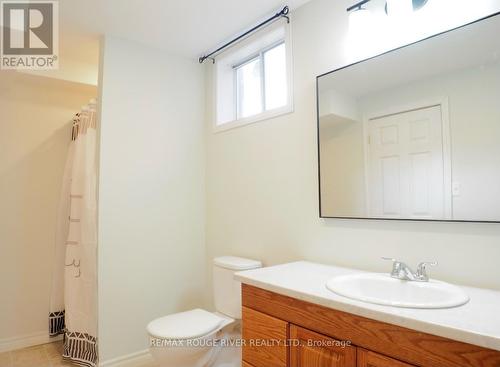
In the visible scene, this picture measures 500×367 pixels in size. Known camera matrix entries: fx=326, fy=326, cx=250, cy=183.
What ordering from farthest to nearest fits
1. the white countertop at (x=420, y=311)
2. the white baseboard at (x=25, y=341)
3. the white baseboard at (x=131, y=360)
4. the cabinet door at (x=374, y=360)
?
1. the white baseboard at (x=25, y=341)
2. the white baseboard at (x=131, y=360)
3. the cabinet door at (x=374, y=360)
4. the white countertop at (x=420, y=311)

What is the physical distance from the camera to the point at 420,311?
3.45 ft

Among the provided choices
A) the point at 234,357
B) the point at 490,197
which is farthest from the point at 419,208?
the point at 234,357

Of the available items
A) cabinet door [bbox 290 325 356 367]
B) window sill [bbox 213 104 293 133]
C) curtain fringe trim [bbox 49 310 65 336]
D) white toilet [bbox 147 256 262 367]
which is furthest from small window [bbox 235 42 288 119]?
curtain fringe trim [bbox 49 310 65 336]

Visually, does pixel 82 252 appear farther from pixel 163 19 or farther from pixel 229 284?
pixel 163 19

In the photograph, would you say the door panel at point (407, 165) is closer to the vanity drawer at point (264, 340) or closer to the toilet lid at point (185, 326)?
the vanity drawer at point (264, 340)

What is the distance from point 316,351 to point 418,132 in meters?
1.05

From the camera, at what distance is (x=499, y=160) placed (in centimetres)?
127

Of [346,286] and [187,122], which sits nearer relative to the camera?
[346,286]

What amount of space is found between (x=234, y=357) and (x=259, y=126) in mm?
1628

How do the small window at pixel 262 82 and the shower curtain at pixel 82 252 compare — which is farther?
the small window at pixel 262 82

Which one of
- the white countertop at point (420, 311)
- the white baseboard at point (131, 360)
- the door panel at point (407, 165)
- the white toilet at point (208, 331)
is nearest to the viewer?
the white countertop at point (420, 311)

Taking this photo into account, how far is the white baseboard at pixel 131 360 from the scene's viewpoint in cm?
228

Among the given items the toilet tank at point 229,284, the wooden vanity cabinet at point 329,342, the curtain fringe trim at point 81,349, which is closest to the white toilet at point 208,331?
the toilet tank at point 229,284

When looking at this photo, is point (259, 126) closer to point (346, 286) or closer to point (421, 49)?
point (421, 49)
